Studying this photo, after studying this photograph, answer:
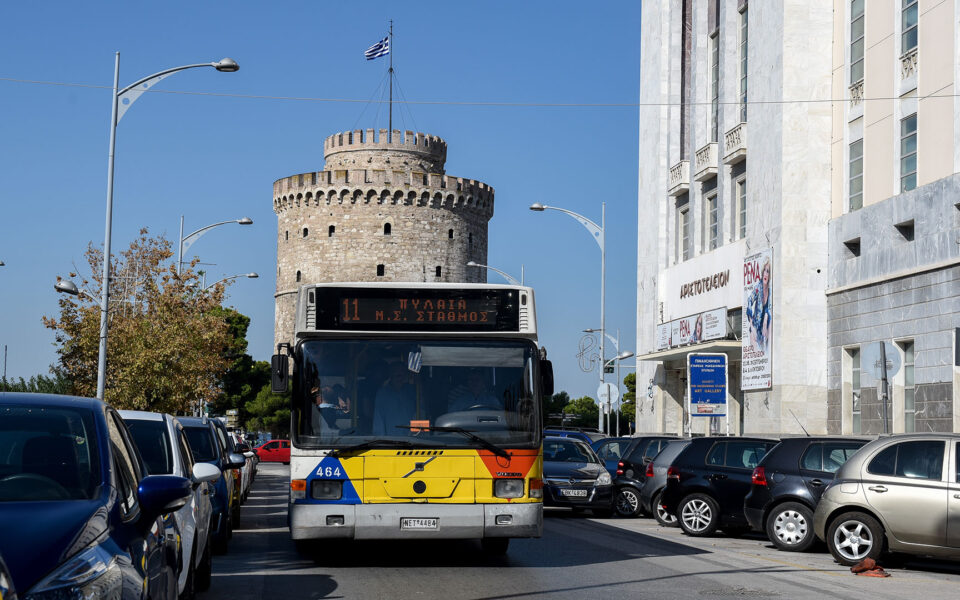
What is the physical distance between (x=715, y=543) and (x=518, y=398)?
6124mm

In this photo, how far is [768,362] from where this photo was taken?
33438 mm

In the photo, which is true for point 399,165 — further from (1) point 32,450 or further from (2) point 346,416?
(1) point 32,450

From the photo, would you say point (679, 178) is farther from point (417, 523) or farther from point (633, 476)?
point (417, 523)

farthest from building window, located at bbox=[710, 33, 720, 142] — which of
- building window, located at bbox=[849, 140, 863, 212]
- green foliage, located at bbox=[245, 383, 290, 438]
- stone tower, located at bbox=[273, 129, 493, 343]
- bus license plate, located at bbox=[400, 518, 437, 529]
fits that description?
green foliage, located at bbox=[245, 383, 290, 438]

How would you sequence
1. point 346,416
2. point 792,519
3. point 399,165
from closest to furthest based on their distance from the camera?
1. point 346,416
2. point 792,519
3. point 399,165

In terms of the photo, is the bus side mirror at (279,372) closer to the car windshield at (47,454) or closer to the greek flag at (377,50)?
the car windshield at (47,454)

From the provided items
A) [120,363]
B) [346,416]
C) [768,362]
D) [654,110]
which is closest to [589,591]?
[346,416]

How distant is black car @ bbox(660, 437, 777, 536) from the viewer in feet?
57.0

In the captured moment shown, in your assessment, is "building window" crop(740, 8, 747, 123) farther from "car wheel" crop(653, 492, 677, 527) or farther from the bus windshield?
the bus windshield

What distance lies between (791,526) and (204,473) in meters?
9.94

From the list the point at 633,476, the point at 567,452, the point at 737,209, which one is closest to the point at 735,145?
the point at 737,209

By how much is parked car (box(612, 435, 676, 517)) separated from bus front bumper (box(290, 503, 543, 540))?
1060cm

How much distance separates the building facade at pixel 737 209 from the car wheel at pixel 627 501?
5596 mm

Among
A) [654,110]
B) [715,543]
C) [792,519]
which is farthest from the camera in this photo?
[654,110]
